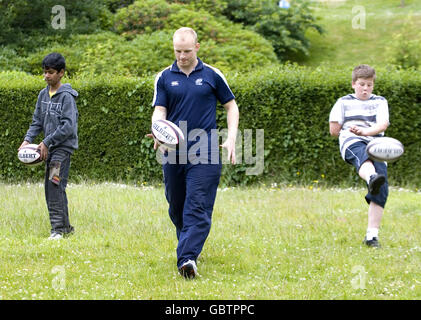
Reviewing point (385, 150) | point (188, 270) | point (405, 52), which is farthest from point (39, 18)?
point (188, 270)

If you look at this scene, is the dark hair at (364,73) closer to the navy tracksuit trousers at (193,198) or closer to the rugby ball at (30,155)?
the navy tracksuit trousers at (193,198)

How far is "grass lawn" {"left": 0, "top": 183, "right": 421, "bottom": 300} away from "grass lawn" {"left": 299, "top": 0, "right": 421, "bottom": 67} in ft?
58.1

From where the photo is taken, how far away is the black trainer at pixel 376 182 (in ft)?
20.1

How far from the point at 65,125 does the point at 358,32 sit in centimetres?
2807

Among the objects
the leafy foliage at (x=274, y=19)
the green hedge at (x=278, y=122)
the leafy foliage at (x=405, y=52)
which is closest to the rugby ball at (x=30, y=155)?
the green hedge at (x=278, y=122)

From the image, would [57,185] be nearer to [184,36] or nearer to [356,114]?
[184,36]

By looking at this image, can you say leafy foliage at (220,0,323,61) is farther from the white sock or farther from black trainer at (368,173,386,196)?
black trainer at (368,173,386,196)

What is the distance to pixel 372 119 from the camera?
22.1 feet

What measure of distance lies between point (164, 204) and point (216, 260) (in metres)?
3.23

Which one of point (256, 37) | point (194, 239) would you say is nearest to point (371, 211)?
point (194, 239)

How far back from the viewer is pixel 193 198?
5.62m

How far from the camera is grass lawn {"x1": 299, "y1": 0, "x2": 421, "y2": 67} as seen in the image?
28.3m

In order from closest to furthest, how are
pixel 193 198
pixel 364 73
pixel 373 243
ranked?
pixel 193 198
pixel 364 73
pixel 373 243

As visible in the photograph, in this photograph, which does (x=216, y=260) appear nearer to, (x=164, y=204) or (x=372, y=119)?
(x=372, y=119)
